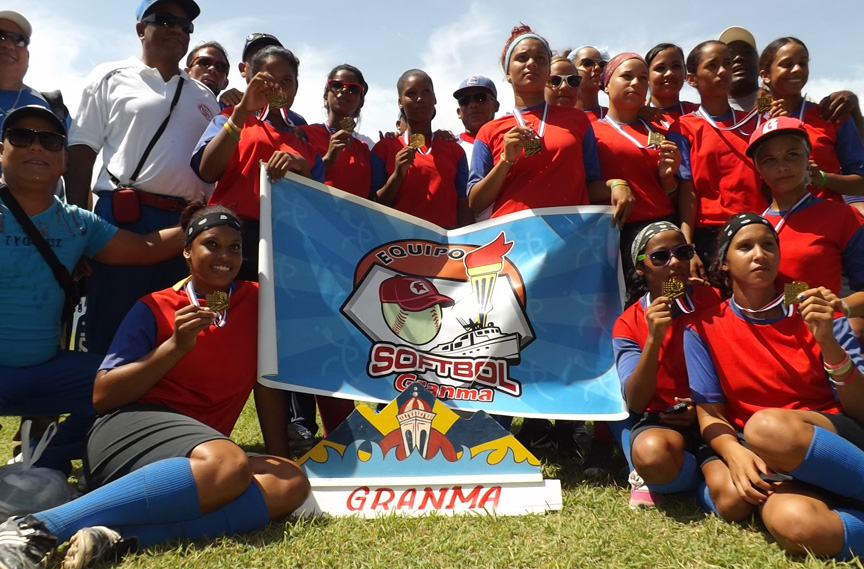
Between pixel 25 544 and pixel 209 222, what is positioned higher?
pixel 209 222

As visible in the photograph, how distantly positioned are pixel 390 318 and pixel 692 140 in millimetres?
2746

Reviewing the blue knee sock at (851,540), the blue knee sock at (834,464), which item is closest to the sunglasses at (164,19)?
the blue knee sock at (834,464)

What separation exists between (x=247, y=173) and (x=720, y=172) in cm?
350

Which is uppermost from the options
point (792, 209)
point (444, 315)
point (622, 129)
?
point (622, 129)

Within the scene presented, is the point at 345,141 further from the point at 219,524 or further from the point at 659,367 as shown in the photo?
the point at 219,524

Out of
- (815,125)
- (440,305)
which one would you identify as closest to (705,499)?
(440,305)

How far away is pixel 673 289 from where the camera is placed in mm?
4418

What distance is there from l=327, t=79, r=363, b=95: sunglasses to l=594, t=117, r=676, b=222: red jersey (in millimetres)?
2218

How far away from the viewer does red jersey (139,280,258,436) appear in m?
4.23

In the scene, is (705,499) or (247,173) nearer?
(705,499)

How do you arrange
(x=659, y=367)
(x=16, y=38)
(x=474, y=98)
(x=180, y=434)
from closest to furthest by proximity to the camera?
(x=180, y=434)
(x=659, y=367)
(x=16, y=38)
(x=474, y=98)

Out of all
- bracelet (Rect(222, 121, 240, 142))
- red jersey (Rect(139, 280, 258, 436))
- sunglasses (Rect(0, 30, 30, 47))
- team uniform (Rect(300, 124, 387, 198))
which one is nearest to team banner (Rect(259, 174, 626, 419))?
red jersey (Rect(139, 280, 258, 436))

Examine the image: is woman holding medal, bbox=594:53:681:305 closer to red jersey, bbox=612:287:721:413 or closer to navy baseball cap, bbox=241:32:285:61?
red jersey, bbox=612:287:721:413

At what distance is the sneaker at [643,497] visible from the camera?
13.9 ft
